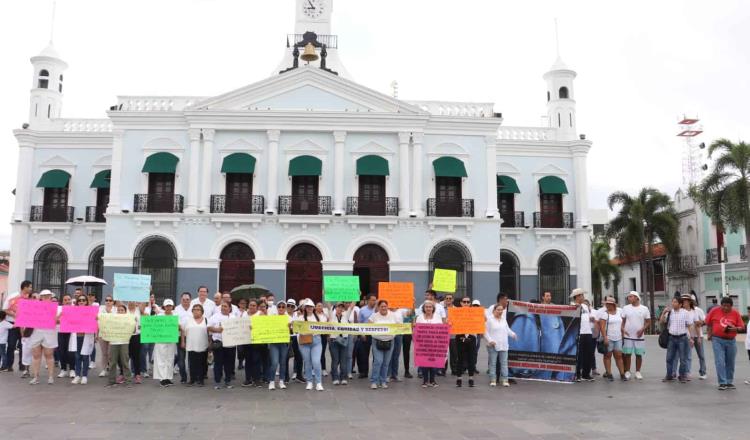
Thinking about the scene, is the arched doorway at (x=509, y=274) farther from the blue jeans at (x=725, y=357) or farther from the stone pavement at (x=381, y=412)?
the blue jeans at (x=725, y=357)

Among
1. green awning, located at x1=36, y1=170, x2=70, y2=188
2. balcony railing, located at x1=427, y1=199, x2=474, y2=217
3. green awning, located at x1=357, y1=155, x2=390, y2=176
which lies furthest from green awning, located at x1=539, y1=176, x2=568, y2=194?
green awning, located at x1=36, y1=170, x2=70, y2=188

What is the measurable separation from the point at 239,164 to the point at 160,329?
13649mm

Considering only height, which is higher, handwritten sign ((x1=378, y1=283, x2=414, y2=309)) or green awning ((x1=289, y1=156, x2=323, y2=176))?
green awning ((x1=289, y1=156, x2=323, y2=176))

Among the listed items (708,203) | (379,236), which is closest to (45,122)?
(379,236)

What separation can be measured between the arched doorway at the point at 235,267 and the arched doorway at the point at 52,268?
25.9ft

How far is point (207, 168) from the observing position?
964 inches

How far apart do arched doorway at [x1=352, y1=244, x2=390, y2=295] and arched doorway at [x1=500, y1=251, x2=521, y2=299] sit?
611 cm

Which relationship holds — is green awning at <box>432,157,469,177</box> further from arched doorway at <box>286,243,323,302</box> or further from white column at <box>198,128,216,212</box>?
white column at <box>198,128,216,212</box>

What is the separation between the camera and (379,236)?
24.5 m

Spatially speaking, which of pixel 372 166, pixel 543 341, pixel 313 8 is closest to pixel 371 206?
pixel 372 166

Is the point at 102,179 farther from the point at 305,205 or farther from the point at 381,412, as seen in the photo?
the point at 381,412

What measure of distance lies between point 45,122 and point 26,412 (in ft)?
72.8

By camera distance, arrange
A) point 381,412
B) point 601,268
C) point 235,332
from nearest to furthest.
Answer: point 381,412
point 235,332
point 601,268

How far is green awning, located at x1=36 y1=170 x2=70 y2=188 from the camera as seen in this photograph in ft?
86.8
